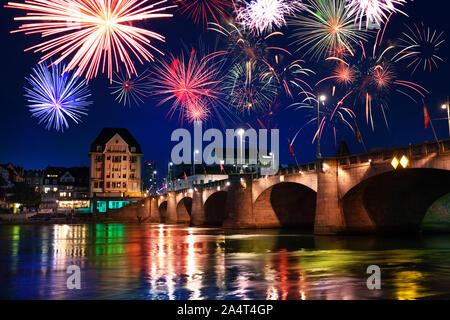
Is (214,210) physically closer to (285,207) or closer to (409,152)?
(285,207)

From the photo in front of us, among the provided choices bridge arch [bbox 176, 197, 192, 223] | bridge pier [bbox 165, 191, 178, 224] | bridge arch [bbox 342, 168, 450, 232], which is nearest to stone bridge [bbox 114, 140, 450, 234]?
bridge arch [bbox 342, 168, 450, 232]

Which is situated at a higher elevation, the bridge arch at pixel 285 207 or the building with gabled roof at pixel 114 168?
the building with gabled roof at pixel 114 168

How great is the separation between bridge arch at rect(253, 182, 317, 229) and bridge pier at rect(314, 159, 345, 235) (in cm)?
1515

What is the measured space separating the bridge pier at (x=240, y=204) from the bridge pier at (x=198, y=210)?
61.1ft

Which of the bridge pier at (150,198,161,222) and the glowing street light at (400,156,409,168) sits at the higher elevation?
the glowing street light at (400,156,409,168)

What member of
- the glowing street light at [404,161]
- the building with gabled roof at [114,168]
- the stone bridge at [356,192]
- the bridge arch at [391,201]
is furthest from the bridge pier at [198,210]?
the building with gabled roof at [114,168]

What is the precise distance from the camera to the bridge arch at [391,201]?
4403 centimetres

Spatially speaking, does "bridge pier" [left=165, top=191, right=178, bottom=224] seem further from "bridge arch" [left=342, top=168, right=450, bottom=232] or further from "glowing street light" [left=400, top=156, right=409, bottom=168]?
"glowing street light" [left=400, top=156, right=409, bottom=168]

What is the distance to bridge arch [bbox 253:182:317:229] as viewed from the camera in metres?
64.4

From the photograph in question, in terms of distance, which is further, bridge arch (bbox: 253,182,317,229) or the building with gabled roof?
the building with gabled roof

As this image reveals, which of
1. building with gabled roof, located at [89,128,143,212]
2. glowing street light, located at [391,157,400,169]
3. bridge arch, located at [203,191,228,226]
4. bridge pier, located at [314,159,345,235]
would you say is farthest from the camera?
building with gabled roof, located at [89,128,143,212]

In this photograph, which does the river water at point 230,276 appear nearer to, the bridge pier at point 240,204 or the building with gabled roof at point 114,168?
the bridge pier at point 240,204

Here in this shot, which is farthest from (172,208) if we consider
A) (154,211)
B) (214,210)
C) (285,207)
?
(285,207)
